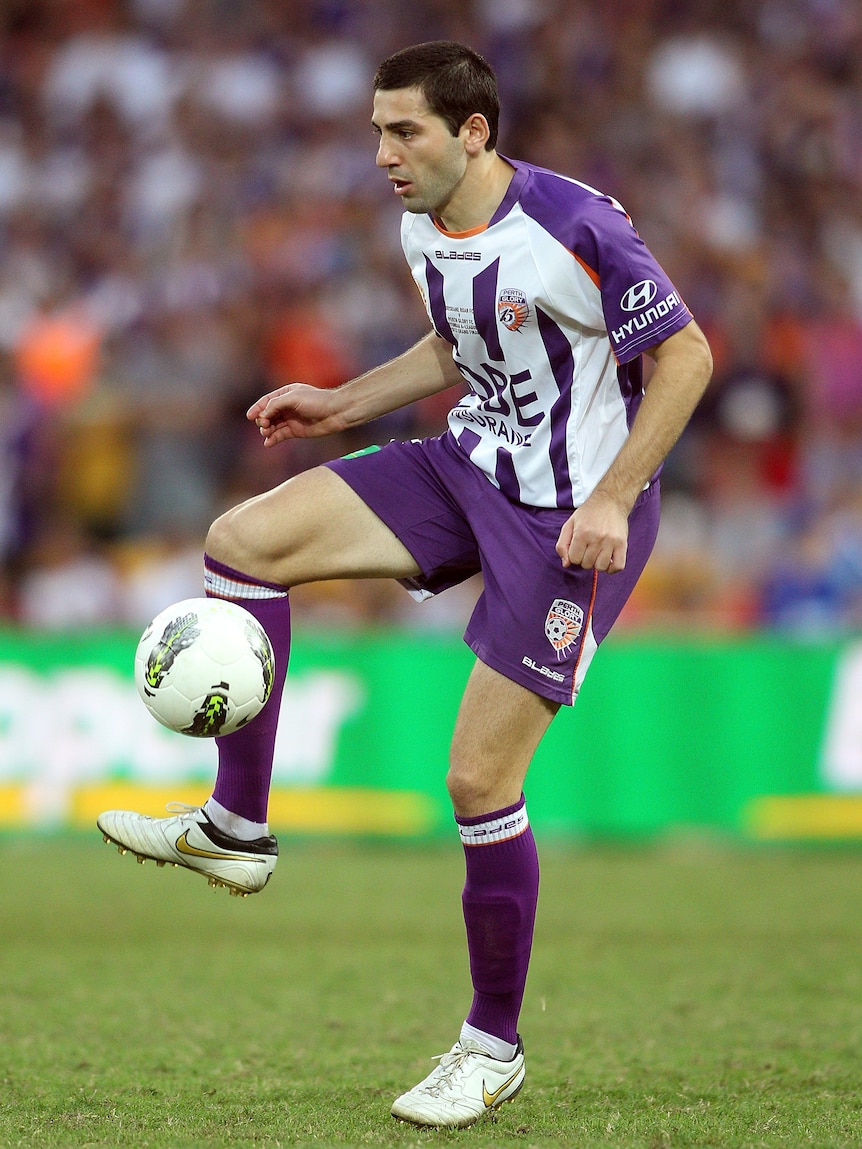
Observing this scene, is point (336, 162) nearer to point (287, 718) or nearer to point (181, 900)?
point (287, 718)

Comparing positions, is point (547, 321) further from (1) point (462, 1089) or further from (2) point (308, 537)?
(1) point (462, 1089)

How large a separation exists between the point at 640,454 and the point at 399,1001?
7.93ft

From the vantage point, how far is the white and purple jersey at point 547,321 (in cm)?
369

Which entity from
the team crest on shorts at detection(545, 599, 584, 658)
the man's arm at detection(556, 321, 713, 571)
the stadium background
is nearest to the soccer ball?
the team crest on shorts at detection(545, 599, 584, 658)

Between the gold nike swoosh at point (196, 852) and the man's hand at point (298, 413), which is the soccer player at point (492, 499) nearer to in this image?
the gold nike swoosh at point (196, 852)

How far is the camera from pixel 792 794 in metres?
8.83

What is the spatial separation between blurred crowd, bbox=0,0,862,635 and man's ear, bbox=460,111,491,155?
578 centimetres

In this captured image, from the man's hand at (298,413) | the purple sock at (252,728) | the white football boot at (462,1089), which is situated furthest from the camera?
the man's hand at (298,413)

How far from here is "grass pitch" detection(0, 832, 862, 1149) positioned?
3.69 m

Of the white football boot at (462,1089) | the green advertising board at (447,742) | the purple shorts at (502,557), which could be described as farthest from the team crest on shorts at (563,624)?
the green advertising board at (447,742)

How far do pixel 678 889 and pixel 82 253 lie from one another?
282 inches

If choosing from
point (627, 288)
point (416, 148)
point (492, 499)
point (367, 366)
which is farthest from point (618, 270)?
point (367, 366)

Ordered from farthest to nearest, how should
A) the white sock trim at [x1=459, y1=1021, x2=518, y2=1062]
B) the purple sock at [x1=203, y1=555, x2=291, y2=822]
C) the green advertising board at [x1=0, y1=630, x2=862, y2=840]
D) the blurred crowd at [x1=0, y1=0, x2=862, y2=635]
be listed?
the blurred crowd at [x1=0, y1=0, x2=862, y2=635], the green advertising board at [x1=0, y1=630, x2=862, y2=840], the purple sock at [x1=203, y1=555, x2=291, y2=822], the white sock trim at [x1=459, y1=1021, x2=518, y2=1062]

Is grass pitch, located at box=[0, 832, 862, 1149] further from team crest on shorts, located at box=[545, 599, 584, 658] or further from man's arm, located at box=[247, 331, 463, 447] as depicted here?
man's arm, located at box=[247, 331, 463, 447]
